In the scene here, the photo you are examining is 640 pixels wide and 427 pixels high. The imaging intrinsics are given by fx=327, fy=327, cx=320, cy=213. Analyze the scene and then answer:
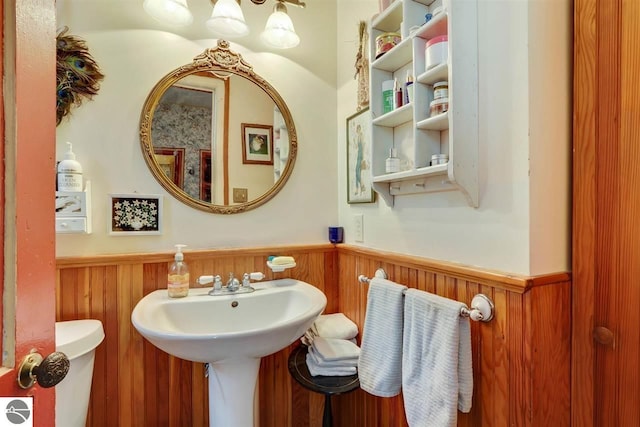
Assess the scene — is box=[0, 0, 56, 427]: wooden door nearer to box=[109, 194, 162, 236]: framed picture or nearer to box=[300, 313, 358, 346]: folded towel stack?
box=[109, 194, 162, 236]: framed picture

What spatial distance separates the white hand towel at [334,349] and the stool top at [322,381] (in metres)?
0.07

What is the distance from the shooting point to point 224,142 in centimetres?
151

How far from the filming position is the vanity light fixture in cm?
133

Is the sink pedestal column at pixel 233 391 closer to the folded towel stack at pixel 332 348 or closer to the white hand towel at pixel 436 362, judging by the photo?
the folded towel stack at pixel 332 348

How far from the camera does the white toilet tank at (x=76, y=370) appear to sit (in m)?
1.05

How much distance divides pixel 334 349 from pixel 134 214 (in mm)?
998

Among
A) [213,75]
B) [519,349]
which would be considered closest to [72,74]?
[213,75]

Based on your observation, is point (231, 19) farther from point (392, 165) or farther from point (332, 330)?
point (332, 330)

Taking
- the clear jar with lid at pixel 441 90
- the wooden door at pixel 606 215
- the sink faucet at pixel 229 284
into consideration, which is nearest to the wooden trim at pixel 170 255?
the sink faucet at pixel 229 284

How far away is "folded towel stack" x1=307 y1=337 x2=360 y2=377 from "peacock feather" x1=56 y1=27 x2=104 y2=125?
1358mm

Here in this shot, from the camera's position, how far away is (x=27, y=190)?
538 millimetres

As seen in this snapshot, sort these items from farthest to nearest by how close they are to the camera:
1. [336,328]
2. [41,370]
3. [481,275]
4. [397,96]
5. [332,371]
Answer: [336,328] → [332,371] → [397,96] → [481,275] → [41,370]

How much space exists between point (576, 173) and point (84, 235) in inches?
66.0

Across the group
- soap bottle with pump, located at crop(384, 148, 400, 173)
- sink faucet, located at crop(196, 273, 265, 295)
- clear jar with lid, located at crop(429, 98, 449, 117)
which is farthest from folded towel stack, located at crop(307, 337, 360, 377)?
clear jar with lid, located at crop(429, 98, 449, 117)
